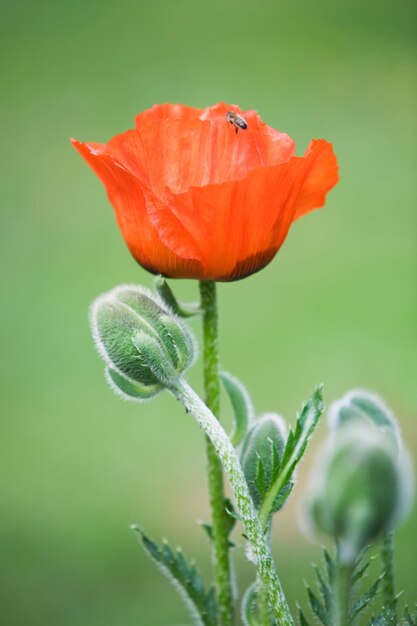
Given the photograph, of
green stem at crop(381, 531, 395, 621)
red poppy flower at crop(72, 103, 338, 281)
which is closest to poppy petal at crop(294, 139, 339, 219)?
red poppy flower at crop(72, 103, 338, 281)

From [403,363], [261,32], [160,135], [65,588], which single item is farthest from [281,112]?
[160,135]

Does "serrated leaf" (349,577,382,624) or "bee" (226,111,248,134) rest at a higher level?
"bee" (226,111,248,134)

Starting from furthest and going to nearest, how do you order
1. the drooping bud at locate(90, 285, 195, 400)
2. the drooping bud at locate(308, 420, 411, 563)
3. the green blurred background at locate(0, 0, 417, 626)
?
the green blurred background at locate(0, 0, 417, 626) < the drooping bud at locate(90, 285, 195, 400) < the drooping bud at locate(308, 420, 411, 563)

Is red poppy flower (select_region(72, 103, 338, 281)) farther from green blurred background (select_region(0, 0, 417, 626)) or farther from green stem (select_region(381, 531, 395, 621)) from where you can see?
green blurred background (select_region(0, 0, 417, 626))

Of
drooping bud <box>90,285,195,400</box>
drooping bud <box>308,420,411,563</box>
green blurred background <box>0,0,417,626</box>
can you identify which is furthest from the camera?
green blurred background <box>0,0,417,626</box>

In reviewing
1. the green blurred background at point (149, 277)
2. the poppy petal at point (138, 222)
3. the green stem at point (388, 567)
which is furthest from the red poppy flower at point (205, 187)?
the green blurred background at point (149, 277)

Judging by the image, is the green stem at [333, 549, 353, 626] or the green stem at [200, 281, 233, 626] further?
the green stem at [200, 281, 233, 626]

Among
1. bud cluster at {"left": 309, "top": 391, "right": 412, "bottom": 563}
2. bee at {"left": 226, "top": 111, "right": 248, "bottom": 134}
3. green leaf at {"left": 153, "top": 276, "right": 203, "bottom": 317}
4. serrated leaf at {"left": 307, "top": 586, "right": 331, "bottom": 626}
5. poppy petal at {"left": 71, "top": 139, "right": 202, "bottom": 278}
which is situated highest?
bee at {"left": 226, "top": 111, "right": 248, "bottom": 134}

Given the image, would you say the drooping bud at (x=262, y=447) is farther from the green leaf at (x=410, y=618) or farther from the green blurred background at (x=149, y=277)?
the green blurred background at (x=149, y=277)
